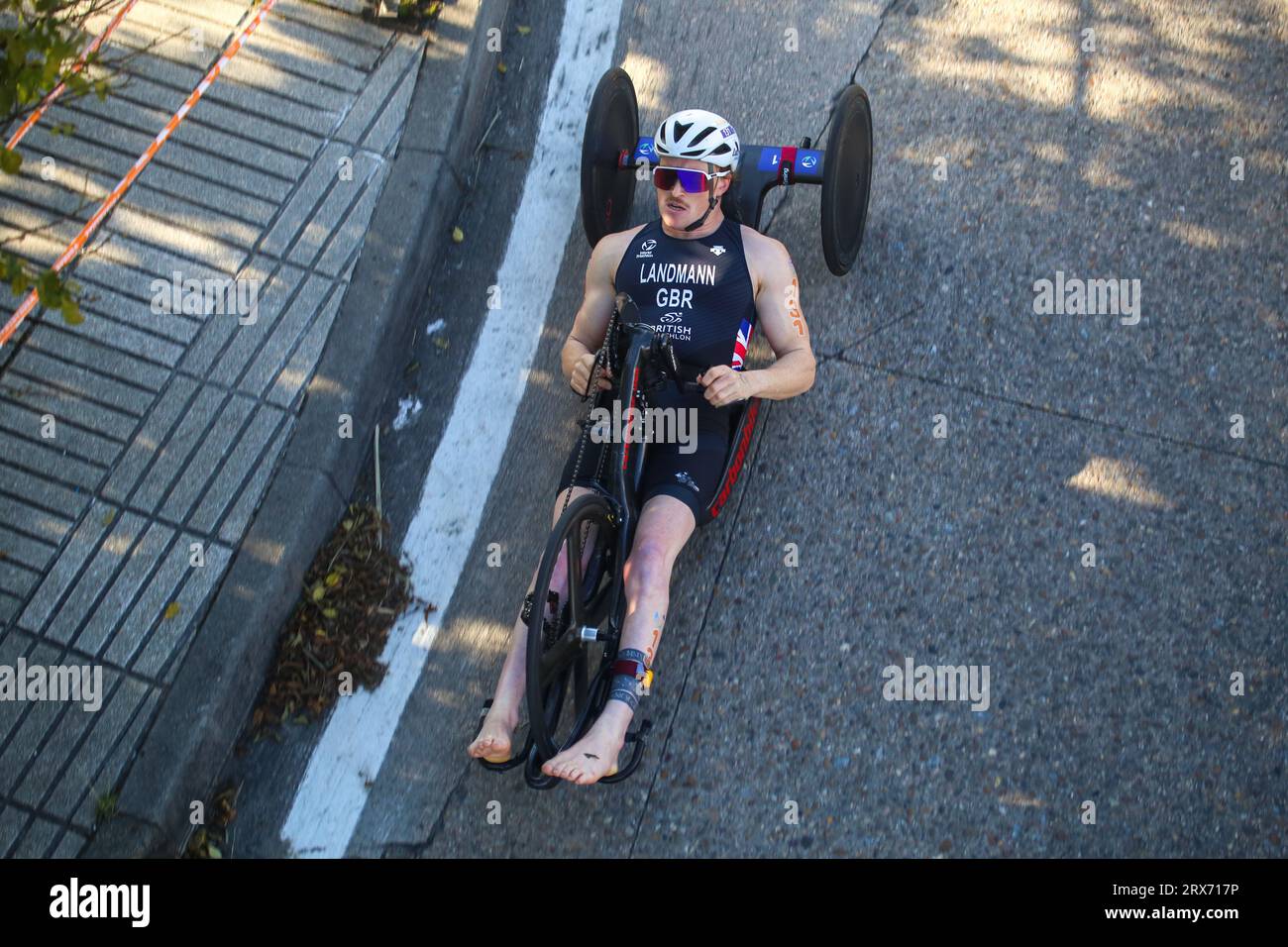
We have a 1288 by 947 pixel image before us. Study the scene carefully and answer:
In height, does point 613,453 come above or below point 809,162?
below

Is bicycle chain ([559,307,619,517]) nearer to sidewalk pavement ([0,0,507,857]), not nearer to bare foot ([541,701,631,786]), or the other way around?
bare foot ([541,701,631,786])

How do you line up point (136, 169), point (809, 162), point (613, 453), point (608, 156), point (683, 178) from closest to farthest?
point (613, 453) → point (683, 178) → point (809, 162) → point (608, 156) → point (136, 169)

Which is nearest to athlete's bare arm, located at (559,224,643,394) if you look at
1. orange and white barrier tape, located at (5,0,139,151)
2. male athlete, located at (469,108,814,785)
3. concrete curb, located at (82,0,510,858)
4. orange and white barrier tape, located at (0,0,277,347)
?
male athlete, located at (469,108,814,785)

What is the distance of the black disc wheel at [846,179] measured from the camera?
5496mm

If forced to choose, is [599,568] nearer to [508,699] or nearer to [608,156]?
[508,699]

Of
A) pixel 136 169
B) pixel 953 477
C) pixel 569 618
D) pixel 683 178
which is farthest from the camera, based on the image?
pixel 136 169

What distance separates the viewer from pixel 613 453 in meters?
4.90

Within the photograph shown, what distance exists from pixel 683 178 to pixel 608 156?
2.61 feet

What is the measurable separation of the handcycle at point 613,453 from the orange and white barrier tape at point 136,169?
1970 mm

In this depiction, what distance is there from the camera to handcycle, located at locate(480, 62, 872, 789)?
4.55m

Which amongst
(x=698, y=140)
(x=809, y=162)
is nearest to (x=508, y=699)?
(x=698, y=140)

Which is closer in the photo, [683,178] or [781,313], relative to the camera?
[683,178]

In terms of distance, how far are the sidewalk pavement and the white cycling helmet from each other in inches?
53.8

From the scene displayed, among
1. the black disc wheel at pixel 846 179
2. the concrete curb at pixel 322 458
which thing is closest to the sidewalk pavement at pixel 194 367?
the concrete curb at pixel 322 458
